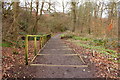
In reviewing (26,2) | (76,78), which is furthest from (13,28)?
(26,2)

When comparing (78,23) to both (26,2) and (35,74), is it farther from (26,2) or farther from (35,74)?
(35,74)

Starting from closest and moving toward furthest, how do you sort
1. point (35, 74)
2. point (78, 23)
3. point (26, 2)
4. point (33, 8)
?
point (35, 74) < point (26, 2) < point (33, 8) < point (78, 23)

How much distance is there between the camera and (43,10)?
14.2 metres

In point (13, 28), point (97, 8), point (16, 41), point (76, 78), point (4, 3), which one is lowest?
point (76, 78)

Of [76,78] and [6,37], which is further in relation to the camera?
[6,37]

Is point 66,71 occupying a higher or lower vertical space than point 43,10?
lower

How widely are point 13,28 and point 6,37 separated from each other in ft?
2.71

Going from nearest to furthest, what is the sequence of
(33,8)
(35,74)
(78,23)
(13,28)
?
(35,74), (13,28), (33,8), (78,23)

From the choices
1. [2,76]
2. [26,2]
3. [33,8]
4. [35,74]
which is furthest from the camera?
[33,8]

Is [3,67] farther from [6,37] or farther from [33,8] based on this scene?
[33,8]

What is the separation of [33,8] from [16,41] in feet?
25.7

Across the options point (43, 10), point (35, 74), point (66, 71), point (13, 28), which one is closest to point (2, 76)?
point (35, 74)

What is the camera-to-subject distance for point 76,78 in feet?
10.1

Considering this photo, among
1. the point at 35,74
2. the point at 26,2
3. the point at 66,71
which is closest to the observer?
the point at 35,74
